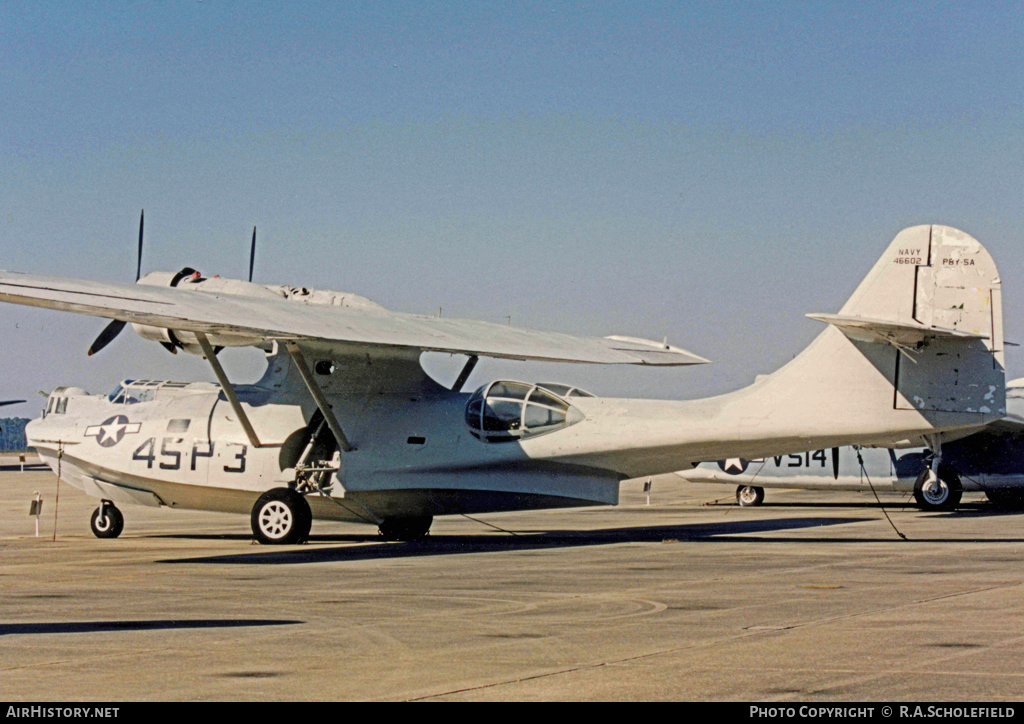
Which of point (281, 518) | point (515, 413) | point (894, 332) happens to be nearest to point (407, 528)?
point (281, 518)

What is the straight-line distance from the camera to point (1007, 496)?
124 feet

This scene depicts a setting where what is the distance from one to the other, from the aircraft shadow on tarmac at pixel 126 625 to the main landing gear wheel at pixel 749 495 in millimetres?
30442

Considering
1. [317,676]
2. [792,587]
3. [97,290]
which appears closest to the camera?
[317,676]

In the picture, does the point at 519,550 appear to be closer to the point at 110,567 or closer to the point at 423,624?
the point at 110,567

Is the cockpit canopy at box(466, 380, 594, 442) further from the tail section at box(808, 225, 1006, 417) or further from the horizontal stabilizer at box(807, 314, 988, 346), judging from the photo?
the horizontal stabilizer at box(807, 314, 988, 346)

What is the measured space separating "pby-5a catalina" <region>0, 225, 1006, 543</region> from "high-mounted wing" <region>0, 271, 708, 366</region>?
0.08 m

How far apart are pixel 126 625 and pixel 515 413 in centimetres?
1026

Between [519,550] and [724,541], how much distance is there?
4.17 m

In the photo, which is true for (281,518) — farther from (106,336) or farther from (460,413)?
(106,336)

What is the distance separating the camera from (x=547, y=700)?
731cm

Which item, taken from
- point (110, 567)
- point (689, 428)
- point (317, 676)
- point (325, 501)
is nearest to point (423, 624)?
point (317, 676)

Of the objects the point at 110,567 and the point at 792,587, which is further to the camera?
the point at 110,567

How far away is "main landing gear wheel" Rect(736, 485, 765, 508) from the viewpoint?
39906mm

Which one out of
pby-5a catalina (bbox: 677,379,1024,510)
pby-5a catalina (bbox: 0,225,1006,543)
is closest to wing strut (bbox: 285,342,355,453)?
pby-5a catalina (bbox: 0,225,1006,543)
